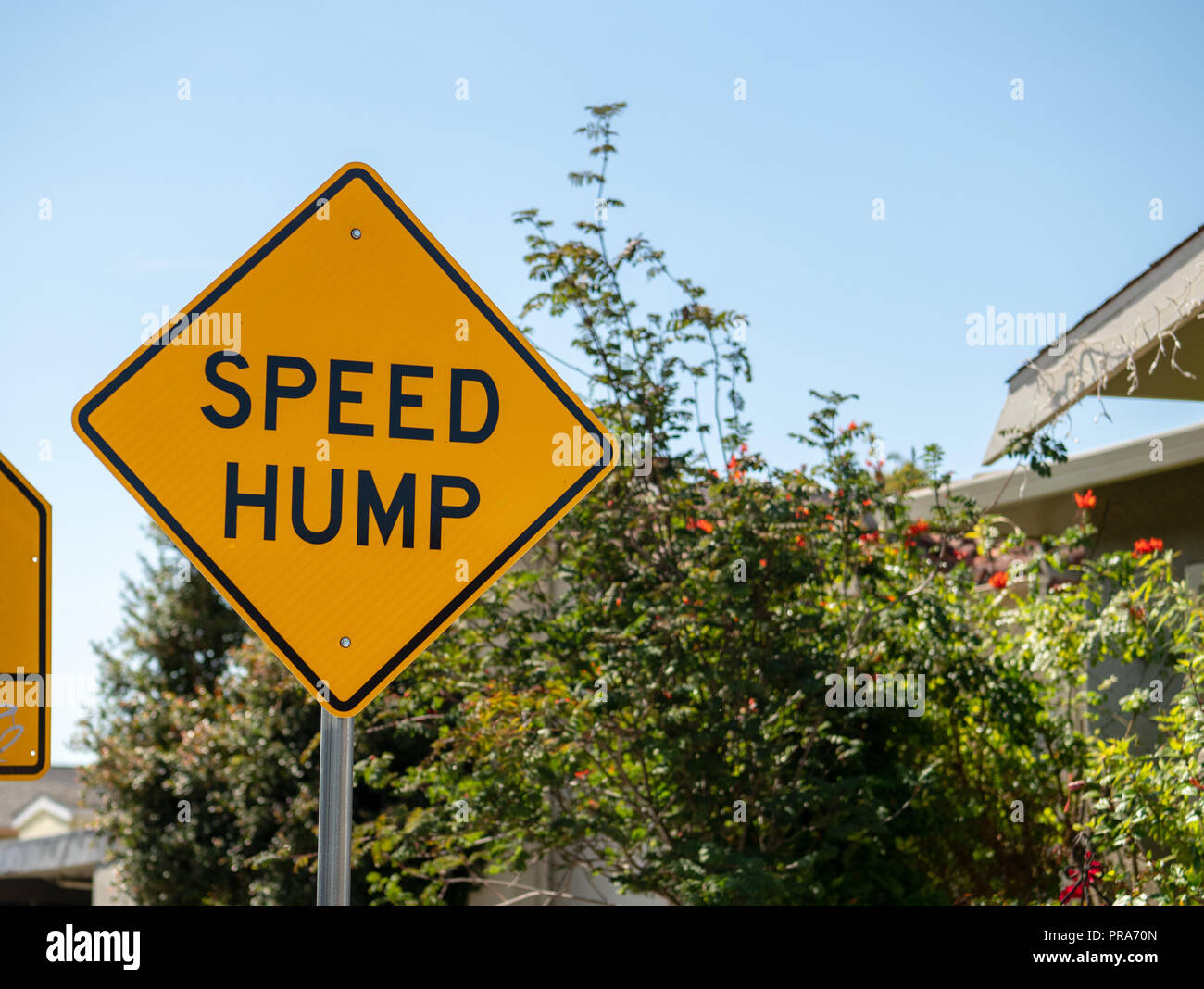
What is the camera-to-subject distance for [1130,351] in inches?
242

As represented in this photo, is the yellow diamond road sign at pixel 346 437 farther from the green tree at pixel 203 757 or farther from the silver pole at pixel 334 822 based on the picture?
the green tree at pixel 203 757

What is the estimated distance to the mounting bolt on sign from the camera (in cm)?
246

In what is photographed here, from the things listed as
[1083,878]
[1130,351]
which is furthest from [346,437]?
[1130,351]

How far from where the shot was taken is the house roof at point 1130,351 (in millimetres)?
5988

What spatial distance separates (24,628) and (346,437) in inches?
47.3

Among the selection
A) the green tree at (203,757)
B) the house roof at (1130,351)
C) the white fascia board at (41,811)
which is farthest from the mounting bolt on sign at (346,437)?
the white fascia board at (41,811)

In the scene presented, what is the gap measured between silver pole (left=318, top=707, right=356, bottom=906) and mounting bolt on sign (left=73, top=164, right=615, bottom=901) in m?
0.02

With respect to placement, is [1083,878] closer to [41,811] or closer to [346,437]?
[346,437]

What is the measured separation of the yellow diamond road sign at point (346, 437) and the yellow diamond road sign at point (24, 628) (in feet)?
2.62

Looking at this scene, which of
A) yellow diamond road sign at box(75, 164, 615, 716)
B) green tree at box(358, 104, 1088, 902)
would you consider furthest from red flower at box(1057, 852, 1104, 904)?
yellow diamond road sign at box(75, 164, 615, 716)

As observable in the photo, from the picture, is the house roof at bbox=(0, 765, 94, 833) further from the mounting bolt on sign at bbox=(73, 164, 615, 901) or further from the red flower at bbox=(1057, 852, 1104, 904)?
the mounting bolt on sign at bbox=(73, 164, 615, 901)

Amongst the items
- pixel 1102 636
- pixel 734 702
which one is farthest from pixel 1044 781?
pixel 734 702

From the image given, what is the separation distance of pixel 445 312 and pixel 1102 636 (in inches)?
178
